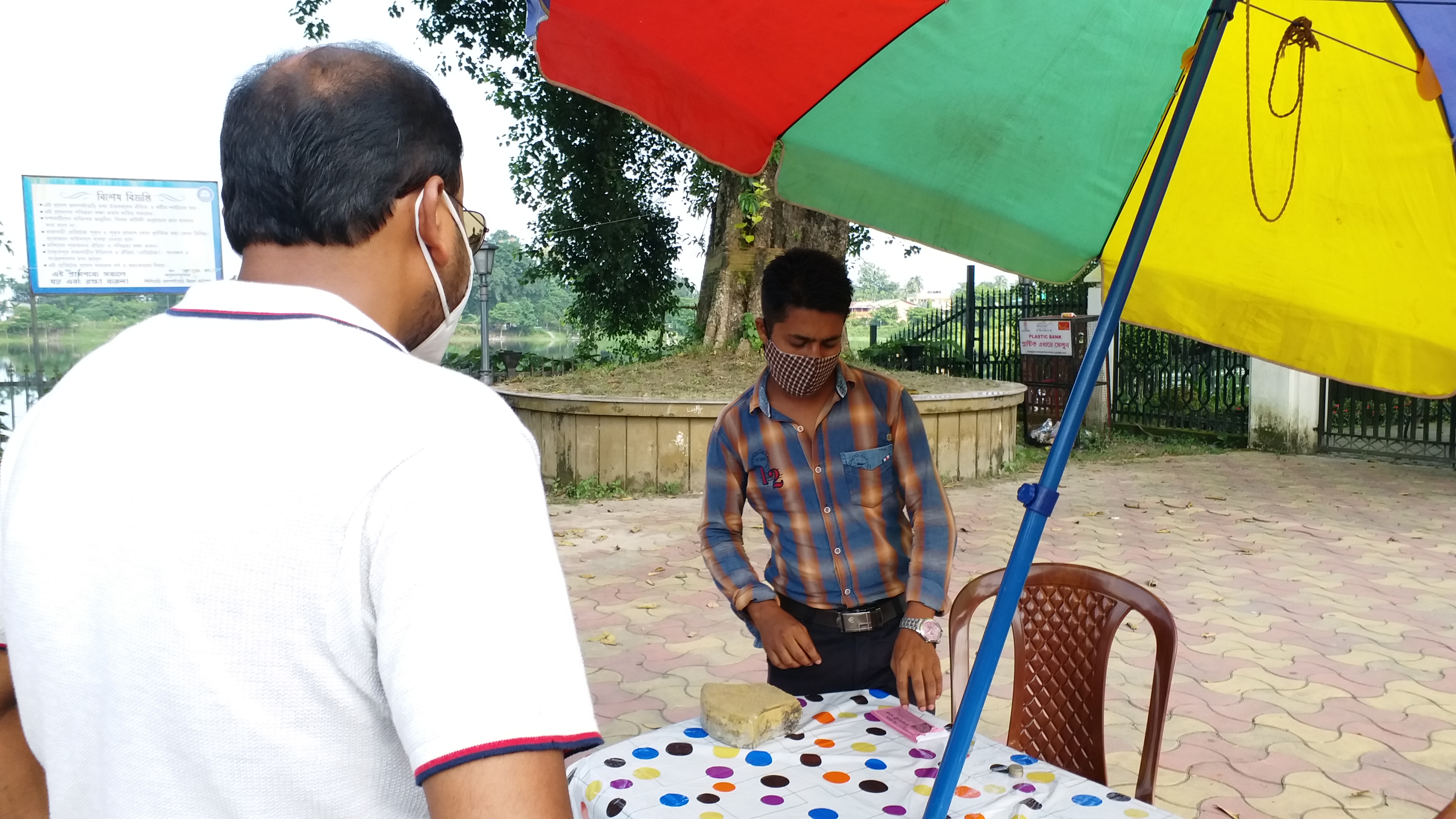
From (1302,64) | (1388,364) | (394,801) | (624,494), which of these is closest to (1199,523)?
(624,494)

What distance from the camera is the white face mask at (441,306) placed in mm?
968

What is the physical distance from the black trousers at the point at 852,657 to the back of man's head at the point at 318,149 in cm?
201

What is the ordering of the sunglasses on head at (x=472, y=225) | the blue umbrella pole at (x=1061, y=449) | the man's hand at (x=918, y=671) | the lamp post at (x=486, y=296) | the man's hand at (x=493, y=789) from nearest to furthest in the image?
the man's hand at (x=493, y=789) → the sunglasses on head at (x=472, y=225) → the blue umbrella pole at (x=1061, y=449) → the man's hand at (x=918, y=671) → the lamp post at (x=486, y=296)

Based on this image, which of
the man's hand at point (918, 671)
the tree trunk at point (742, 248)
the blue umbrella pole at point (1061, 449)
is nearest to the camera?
the blue umbrella pole at point (1061, 449)

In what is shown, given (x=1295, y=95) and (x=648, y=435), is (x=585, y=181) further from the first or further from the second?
(x=1295, y=95)

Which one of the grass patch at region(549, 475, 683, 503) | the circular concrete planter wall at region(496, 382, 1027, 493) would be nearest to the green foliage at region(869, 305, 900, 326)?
the circular concrete planter wall at region(496, 382, 1027, 493)

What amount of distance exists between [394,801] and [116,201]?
6953 mm

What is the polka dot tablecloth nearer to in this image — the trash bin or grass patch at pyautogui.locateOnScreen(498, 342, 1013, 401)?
grass patch at pyautogui.locateOnScreen(498, 342, 1013, 401)

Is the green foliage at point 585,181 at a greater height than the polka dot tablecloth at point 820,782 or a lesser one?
greater

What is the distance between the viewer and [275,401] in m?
0.80

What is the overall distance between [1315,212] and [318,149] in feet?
7.53

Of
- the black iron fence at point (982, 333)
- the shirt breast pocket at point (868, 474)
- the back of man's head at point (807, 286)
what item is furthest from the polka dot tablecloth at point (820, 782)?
the black iron fence at point (982, 333)

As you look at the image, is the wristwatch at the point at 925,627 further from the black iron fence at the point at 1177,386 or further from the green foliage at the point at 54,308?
the black iron fence at the point at 1177,386

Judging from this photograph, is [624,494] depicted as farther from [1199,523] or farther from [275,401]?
[275,401]
